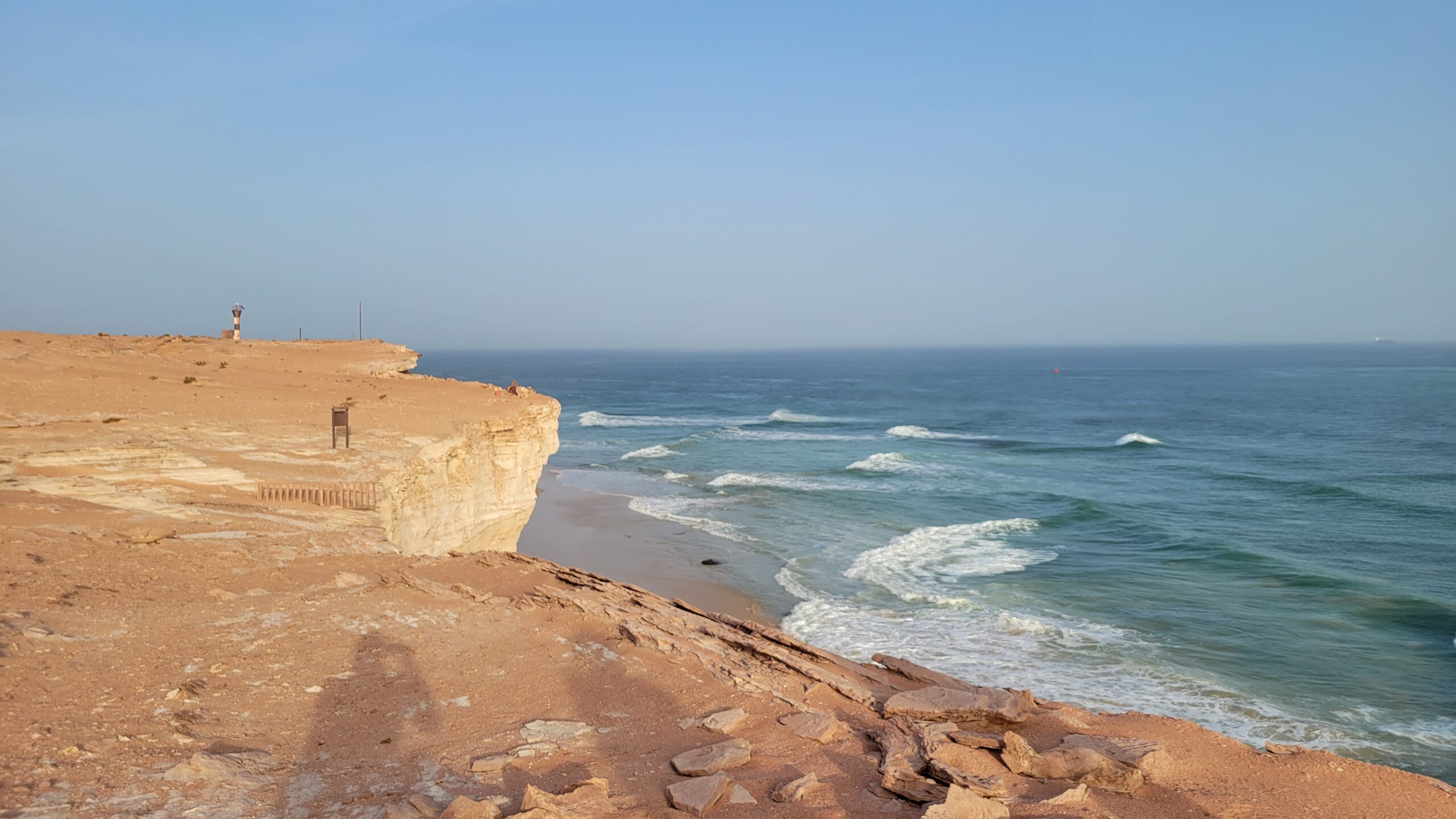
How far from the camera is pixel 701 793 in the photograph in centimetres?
655

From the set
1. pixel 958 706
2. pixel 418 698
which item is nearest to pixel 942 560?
pixel 958 706

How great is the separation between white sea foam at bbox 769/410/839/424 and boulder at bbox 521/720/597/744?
2123 inches

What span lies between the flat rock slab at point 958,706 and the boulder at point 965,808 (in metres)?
1.85

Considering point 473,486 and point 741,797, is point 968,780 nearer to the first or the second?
point 741,797

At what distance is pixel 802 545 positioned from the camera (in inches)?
1054

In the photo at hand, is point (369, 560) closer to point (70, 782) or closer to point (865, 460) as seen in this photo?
point (70, 782)

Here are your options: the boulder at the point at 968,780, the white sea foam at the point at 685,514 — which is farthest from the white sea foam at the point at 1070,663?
the boulder at the point at 968,780

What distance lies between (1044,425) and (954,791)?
56.6m

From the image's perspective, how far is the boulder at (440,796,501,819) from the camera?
5953 millimetres

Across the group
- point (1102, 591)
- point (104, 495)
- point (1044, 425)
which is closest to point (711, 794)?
point (104, 495)

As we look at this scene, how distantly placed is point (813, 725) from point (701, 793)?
183 cm

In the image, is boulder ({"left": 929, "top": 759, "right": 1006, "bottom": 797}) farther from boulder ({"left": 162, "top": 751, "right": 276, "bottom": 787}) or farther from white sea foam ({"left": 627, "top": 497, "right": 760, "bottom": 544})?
white sea foam ({"left": 627, "top": 497, "right": 760, "bottom": 544})

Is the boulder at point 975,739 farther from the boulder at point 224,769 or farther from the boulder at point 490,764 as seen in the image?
the boulder at point 224,769

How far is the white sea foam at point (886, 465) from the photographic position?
131 ft
